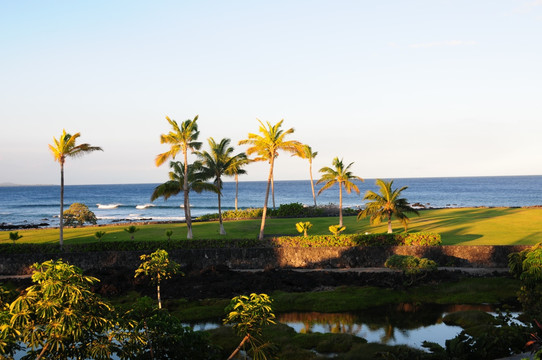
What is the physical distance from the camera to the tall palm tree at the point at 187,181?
47.5 m

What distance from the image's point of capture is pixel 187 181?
47.2 m

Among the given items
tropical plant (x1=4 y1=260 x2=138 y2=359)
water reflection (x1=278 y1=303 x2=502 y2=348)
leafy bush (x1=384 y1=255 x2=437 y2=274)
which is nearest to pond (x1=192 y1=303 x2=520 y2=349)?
water reflection (x1=278 y1=303 x2=502 y2=348)

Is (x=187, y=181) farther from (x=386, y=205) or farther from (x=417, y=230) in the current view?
(x=417, y=230)

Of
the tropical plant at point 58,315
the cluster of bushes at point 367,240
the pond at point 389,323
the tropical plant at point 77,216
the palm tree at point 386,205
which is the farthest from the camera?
the tropical plant at point 77,216

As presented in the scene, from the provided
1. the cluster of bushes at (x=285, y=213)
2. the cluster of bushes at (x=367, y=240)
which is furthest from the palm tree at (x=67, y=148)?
the cluster of bushes at (x=285, y=213)

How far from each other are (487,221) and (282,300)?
33328 mm

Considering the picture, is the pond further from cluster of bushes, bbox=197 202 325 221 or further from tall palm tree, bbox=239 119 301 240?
cluster of bushes, bbox=197 202 325 221

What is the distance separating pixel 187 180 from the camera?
47.3 metres

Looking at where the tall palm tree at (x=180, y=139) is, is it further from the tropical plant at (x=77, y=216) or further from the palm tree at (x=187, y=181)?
the tropical plant at (x=77, y=216)

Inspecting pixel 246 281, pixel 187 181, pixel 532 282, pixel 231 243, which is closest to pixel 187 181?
pixel 187 181

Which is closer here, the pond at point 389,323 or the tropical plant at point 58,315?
the tropical plant at point 58,315

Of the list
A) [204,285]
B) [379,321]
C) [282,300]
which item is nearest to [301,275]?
[282,300]

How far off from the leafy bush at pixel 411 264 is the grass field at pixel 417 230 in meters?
8.05

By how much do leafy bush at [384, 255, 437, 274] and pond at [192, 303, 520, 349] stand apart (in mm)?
3611
